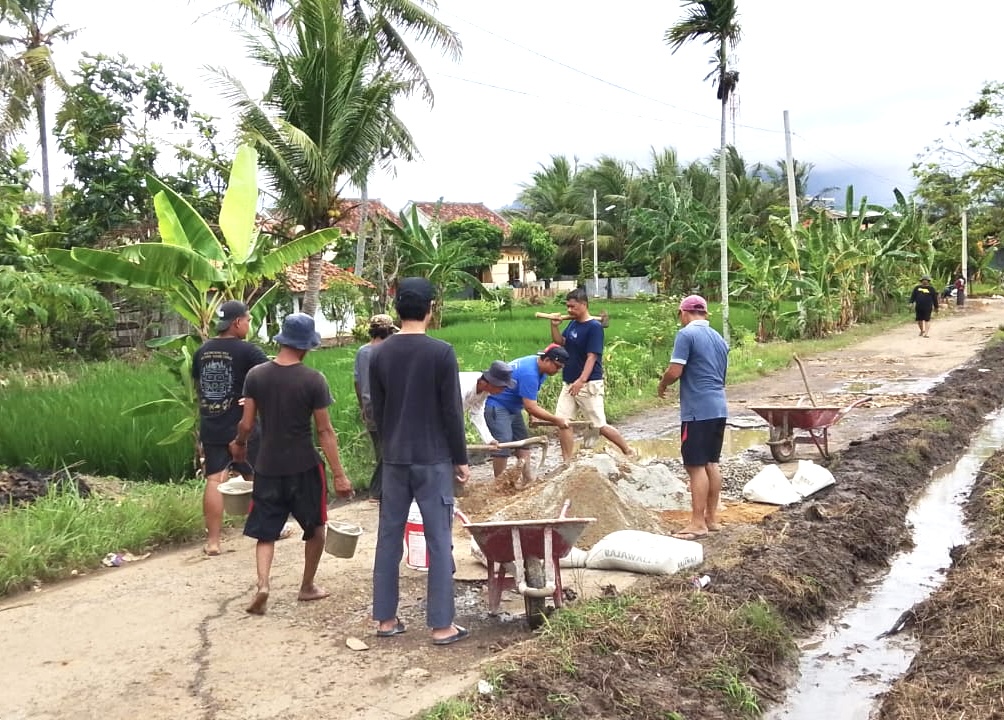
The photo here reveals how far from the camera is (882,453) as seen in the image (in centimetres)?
901

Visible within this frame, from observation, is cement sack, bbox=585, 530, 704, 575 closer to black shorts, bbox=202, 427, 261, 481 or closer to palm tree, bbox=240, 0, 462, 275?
black shorts, bbox=202, 427, 261, 481

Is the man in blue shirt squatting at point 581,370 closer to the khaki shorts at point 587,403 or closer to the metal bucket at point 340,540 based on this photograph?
the khaki shorts at point 587,403

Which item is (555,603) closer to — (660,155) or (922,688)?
(922,688)

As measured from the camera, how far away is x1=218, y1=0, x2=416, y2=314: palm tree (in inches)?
591

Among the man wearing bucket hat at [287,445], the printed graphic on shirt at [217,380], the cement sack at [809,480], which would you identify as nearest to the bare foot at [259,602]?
the man wearing bucket hat at [287,445]

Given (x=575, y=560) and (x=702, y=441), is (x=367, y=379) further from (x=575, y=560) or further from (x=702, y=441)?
(x=702, y=441)

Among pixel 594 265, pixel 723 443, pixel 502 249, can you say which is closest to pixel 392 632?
Result: pixel 723 443

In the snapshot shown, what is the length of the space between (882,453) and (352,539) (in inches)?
235

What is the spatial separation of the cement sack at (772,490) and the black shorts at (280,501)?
3.92m

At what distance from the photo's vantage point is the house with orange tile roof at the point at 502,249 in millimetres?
46119

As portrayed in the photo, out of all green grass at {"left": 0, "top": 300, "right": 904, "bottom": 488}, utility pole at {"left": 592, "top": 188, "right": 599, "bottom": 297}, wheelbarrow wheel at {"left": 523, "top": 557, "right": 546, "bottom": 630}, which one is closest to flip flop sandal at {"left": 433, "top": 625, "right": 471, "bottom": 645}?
wheelbarrow wheel at {"left": 523, "top": 557, "right": 546, "bottom": 630}

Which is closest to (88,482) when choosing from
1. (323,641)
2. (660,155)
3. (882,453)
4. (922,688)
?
(323,641)

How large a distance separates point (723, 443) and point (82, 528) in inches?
244

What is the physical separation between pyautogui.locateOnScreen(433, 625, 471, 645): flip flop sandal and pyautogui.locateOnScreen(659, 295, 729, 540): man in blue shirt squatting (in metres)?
2.22
